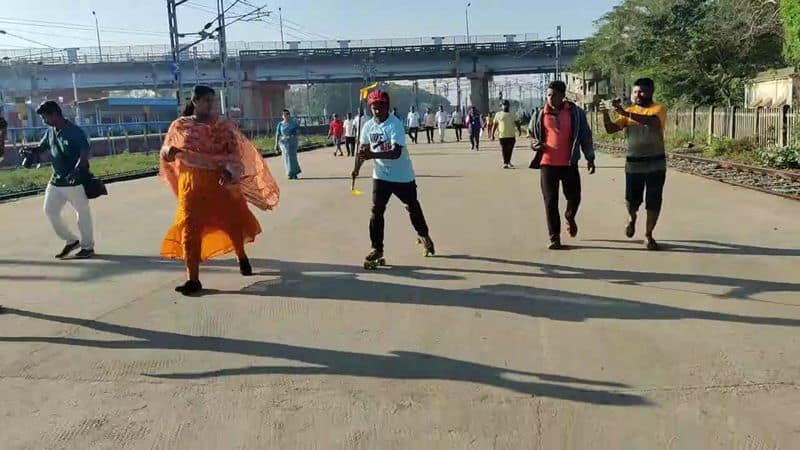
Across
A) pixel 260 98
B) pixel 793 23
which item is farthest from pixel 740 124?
pixel 260 98

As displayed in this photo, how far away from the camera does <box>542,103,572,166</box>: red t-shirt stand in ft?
24.8

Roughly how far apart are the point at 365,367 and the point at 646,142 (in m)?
4.24

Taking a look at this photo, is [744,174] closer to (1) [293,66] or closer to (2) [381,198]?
(2) [381,198]

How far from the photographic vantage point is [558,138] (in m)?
7.58

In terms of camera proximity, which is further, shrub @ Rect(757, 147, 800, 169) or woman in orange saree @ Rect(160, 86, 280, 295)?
shrub @ Rect(757, 147, 800, 169)

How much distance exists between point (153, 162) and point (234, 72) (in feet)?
166

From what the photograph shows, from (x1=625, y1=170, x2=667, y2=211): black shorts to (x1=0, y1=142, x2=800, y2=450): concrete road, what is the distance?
500mm

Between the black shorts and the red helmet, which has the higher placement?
the red helmet

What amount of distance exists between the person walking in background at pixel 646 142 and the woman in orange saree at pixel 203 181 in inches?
144

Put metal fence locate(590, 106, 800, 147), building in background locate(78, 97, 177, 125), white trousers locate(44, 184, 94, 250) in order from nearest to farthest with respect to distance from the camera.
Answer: white trousers locate(44, 184, 94, 250) < metal fence locate(590, 106, 800, 147) < building in background locate(78, 97, 177, 125)

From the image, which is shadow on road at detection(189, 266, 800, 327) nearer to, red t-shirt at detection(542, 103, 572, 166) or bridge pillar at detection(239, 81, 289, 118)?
red t-shirt at detection(542, 103, 572, 166)

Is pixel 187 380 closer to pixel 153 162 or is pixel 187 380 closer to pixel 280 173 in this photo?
pixel 280 173

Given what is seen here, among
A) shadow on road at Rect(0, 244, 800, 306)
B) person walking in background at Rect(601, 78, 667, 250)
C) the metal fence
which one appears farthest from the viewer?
the metal fence

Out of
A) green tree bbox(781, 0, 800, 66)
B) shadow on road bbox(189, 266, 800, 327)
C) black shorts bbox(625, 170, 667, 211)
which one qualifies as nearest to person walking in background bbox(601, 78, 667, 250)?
Result: black shorts bbox(625, 170, 667, 211)
